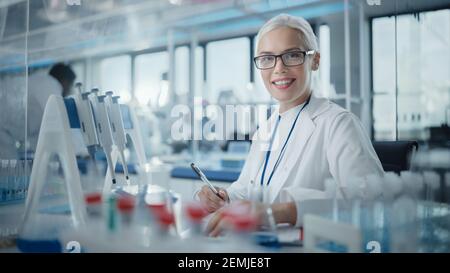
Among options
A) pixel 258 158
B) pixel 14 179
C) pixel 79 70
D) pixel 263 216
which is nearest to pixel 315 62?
pixel 258 158

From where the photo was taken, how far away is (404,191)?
1087 mm

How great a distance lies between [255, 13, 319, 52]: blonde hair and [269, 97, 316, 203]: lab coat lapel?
187mm

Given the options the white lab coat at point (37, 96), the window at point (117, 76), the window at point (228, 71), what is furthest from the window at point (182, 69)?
the white lab coat at point (37, 96)

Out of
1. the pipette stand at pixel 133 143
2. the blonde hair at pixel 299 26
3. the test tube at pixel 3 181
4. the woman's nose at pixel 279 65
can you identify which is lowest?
the test tube at pixel 3 181

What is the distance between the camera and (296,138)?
1152 millimetres

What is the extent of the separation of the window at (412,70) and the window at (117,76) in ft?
2.65

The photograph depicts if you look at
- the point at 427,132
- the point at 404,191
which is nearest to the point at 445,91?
the point at 427,132

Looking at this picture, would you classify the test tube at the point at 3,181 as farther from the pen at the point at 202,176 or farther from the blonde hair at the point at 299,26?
the blonde hair at the point at 299,26

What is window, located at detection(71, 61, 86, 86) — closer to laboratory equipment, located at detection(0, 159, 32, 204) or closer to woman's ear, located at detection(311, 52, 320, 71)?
laboratory equipment, located at detection(0, 159, 32, 204)

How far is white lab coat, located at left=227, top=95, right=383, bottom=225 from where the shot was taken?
1037mm

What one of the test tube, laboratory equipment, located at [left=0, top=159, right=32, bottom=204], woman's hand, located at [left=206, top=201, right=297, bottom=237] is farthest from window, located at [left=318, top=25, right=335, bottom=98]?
the test tube

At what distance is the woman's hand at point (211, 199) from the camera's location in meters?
1.16

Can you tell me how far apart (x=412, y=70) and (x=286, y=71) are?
38 cm

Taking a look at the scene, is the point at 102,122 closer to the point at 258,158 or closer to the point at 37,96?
the point at 37,96
